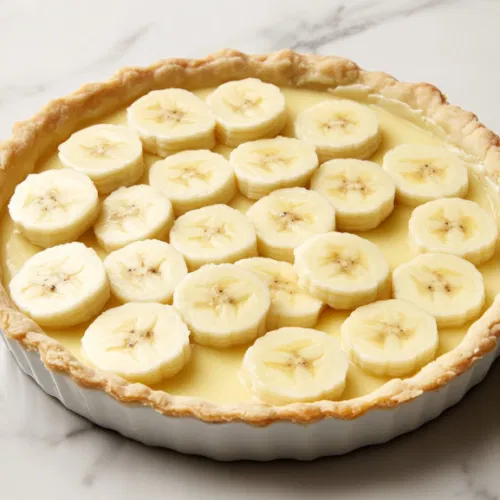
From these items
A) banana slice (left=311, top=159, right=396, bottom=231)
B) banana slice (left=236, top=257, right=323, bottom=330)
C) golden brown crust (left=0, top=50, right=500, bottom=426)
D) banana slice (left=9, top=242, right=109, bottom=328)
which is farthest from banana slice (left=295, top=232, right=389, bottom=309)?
banana slice (left=9, top=242, right=109, bottom=328)

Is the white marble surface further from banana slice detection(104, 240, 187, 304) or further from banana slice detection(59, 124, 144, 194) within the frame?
banana slice detection(59, 124, 144, 194)

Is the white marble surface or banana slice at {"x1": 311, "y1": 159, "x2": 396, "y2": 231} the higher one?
banana slice at {"x1": 311, "y1": 159, "x2": 396, "y2": 231}

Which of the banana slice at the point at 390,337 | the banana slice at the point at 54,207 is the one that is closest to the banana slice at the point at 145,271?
the banana slice at the point at 54,207

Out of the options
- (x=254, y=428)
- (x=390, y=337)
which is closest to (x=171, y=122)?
(x=390, y=337)

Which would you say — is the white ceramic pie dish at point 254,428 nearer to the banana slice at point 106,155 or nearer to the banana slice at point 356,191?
the banana slice at point 356,191

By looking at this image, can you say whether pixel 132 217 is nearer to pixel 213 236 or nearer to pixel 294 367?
pixel 213 236

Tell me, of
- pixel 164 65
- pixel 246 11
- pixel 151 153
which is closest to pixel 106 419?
pixel 151 153

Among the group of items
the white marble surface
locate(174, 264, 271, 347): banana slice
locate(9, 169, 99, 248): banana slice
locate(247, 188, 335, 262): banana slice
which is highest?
locate(9, 169, 99, 248): banana slice
